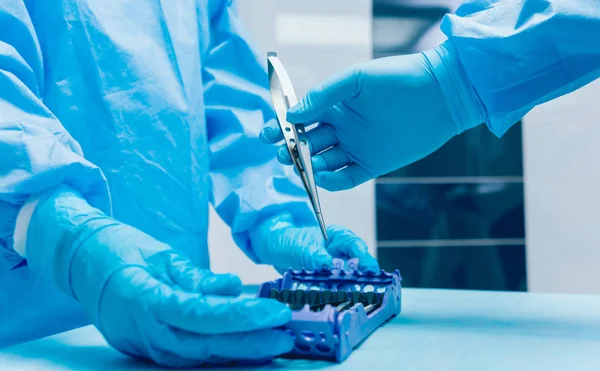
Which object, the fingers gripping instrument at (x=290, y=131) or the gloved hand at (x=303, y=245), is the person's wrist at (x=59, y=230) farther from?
the gloved hand at (x=303, y=245)

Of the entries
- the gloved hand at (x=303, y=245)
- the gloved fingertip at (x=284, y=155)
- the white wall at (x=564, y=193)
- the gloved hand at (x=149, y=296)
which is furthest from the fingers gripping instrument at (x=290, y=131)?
the white wall at (x=564, y=193)

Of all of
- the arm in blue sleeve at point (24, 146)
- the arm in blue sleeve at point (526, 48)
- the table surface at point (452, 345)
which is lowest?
the table surface at point (452, 345)

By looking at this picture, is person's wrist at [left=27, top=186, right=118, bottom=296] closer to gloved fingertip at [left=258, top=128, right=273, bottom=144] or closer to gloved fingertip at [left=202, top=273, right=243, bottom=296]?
gloved fingertip at [left=202, top=273, right=243, bottom=296]

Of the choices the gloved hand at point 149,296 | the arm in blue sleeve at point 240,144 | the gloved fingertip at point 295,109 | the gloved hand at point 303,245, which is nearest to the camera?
the gloved hand at point 149,296

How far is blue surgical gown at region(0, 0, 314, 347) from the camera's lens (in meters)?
0.78

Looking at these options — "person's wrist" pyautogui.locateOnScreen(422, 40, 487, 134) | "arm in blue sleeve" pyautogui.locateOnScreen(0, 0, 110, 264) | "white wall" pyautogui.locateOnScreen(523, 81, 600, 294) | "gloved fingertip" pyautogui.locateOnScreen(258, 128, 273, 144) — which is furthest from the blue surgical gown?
"white wall" pyautogui.locateOnScreen(523, 81, 600, 294)

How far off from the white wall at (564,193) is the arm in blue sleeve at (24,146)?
1.98m

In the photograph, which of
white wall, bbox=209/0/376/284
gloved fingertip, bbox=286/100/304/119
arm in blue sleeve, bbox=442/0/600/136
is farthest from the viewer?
white wall, bbox=209/0/376/284

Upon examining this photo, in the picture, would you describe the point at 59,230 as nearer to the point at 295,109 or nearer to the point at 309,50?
the point at 295,109

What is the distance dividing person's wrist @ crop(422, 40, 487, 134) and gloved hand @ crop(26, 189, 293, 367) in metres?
0.55

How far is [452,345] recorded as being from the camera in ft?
2.45

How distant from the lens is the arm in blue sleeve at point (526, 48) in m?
0.86

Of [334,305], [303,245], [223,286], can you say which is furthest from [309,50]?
[223,286]

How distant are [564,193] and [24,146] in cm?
214
